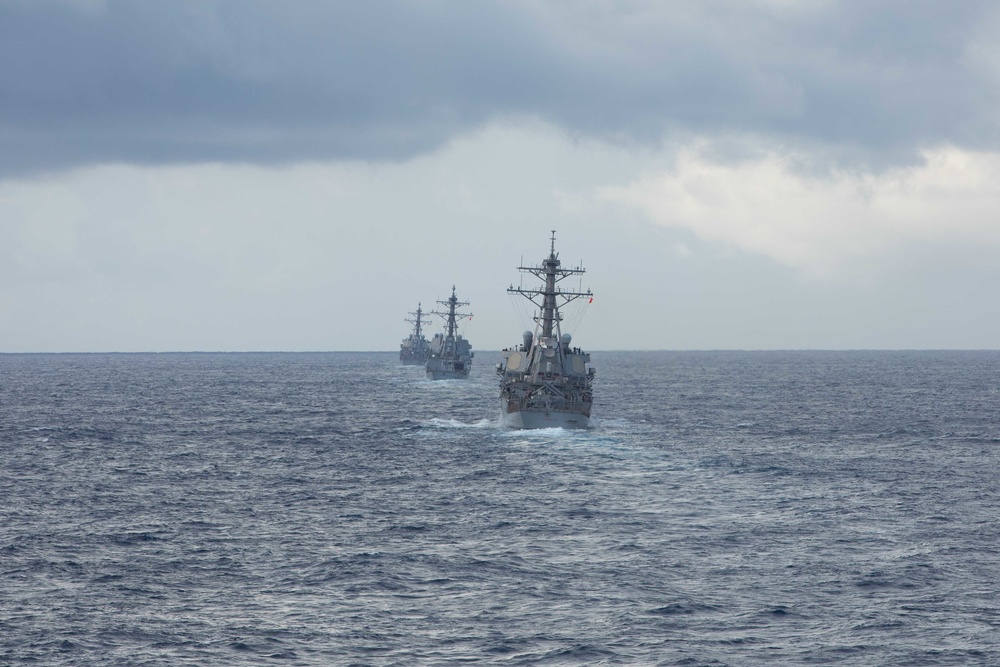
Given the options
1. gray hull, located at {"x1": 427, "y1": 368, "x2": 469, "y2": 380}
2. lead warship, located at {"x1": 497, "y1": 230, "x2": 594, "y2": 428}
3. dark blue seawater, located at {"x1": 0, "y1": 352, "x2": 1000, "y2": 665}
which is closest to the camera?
dark blue seawater, located at {"x1": 0, "y1": 352, "x2": 1000, "y2": 665}

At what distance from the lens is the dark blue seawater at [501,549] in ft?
103

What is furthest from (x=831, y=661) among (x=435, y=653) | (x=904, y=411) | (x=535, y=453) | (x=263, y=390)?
(x=263, y=390)

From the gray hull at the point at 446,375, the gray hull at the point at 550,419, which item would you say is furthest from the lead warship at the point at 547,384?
the gray hull at the point at 446,375

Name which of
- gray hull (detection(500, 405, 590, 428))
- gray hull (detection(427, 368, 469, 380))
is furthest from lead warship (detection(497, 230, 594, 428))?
gray hull (detection(427, 368, 469, 380))

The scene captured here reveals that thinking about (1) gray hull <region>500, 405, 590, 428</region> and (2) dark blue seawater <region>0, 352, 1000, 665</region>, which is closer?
(2) dark blue seawater <region>0, 352, 1000, 665</region>

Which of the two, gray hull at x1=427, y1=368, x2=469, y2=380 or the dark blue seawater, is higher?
gray hull at x1=427, y1=368, x2=469, y2=380

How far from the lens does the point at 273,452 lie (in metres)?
78.2

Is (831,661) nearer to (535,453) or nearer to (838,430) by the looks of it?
(535,453)

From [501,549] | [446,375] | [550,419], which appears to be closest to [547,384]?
[550,419]

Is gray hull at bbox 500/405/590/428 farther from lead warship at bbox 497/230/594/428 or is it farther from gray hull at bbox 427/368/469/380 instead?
gray hull at bbox 427/368/469/380

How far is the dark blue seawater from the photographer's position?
31297 mm

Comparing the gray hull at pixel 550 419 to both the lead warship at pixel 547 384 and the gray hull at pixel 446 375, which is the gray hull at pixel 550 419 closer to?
the lead warship at pixel 547 384

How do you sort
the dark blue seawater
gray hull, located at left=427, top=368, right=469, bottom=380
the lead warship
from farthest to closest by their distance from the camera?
gray hull, located at left=427, top=368, right=469, bottom=380, the lead warship, the dark blue seawater

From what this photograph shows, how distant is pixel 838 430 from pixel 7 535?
2810 inches
